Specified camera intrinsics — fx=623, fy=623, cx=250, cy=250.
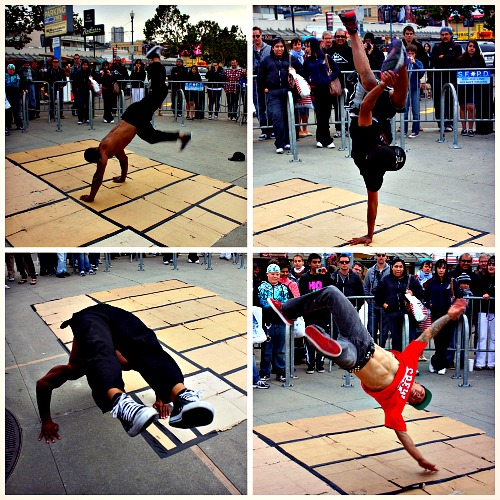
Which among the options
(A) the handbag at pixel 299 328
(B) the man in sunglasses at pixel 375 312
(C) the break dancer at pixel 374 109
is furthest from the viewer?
(A) the handbag at pixel 299 328

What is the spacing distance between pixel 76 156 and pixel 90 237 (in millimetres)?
646

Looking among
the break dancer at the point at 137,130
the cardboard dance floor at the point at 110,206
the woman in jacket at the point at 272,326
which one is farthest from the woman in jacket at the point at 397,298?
the break dancer at the point at 137,130

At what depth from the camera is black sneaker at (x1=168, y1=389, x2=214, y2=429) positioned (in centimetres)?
277

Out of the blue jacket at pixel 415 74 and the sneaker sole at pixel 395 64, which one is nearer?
the sneaker sole at pixel 395 64

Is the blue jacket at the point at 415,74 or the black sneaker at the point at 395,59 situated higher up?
the blue jacket at the point at 415,74

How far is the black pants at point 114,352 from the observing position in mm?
2883

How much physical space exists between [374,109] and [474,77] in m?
2.51

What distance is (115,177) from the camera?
3736 millimetres

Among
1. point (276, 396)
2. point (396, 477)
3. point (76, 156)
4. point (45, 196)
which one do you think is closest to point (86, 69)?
point (76, 156)

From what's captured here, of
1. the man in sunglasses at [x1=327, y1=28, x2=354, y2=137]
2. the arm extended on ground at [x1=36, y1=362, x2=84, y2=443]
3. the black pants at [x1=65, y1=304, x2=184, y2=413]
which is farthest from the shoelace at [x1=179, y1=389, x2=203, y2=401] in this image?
the man in sunglasses at [x1=327, y1=28, x2=354, y2=137]

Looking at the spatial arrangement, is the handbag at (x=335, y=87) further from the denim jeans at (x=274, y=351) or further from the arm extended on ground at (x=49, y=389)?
the arm extended on ground at (x=49, y=389)

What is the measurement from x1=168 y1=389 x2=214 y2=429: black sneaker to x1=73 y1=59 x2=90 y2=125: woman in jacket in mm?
2050

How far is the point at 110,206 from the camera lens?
361 centimetres

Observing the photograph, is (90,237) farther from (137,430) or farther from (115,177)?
(137,430)
